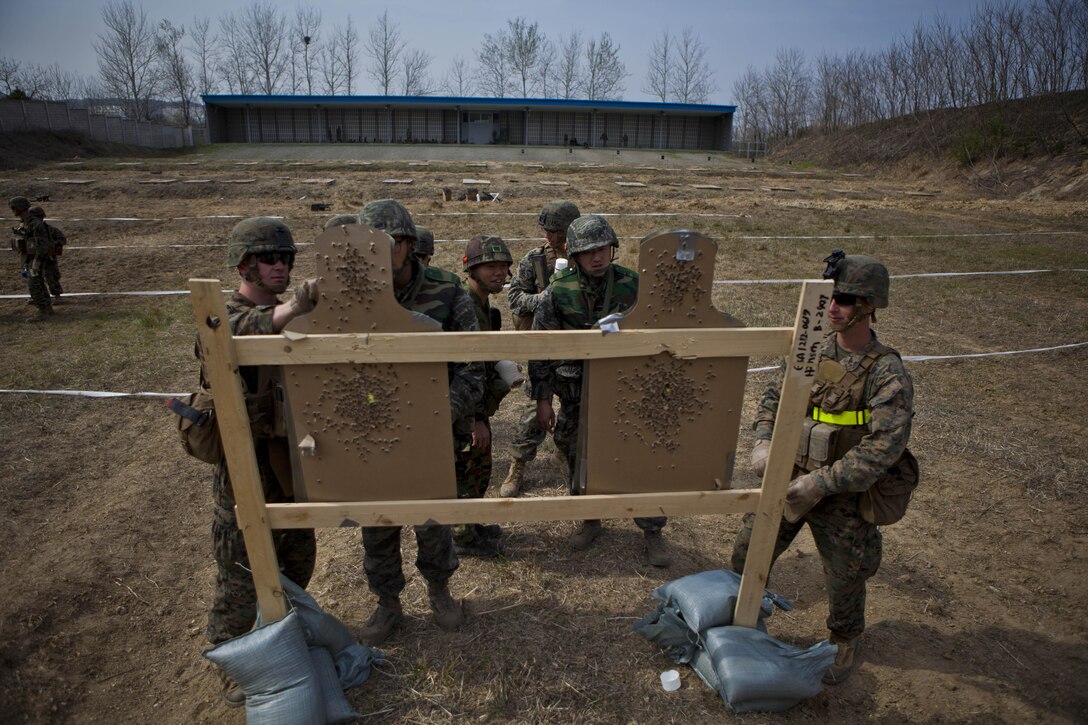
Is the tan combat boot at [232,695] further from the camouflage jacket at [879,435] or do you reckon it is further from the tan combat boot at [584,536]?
the camouflage jacket at [879,435]

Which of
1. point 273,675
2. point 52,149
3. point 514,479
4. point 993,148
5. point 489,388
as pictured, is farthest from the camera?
point 52,149

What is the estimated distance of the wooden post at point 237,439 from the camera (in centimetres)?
205

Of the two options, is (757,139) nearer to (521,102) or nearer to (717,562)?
(521,102)

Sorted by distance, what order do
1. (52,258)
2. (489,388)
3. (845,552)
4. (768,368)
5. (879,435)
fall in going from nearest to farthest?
(879,435) < (845,552) < (489,388) < (768,368) < (52,258)

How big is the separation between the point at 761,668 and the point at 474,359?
1756 millimetres

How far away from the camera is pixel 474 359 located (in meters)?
2.16

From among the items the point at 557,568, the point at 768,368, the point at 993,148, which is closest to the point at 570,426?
the point at 557,568

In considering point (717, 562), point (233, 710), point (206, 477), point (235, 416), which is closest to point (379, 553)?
point (233, 710)

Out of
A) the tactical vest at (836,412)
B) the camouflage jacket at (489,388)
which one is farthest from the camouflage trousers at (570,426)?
the tactical vest at (836,412)

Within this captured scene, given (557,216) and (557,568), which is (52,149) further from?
(557,568)

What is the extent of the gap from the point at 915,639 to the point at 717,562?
111 cm

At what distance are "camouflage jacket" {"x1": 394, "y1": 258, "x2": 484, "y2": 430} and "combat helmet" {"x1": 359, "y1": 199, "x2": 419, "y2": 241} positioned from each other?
0.20 metres

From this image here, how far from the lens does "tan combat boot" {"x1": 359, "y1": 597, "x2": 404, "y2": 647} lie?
3037mm

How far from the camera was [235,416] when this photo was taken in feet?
7.18
